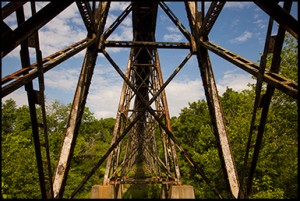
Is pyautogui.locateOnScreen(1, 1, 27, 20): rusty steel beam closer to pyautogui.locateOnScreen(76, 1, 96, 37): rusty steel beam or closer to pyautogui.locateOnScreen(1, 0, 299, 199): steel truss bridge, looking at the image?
pyautogui.locateOnScreen(1, 0, 299, 199): steel truss bridge

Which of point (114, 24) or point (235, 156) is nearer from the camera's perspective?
point (114, 24)

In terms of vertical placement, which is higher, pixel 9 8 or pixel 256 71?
pixel 9 8

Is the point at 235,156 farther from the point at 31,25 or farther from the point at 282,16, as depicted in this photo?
the point at 31,25

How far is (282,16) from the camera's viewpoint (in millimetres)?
2201

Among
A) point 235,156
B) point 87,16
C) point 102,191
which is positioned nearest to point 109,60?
point 87,16

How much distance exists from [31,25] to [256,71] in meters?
2.90

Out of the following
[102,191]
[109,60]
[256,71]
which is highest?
[109,60]

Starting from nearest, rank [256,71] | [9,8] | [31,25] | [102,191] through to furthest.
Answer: [9,8], [31,25], [256,71], [102,191]

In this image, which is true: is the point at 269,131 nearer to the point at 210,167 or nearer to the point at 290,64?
the point at 290,64

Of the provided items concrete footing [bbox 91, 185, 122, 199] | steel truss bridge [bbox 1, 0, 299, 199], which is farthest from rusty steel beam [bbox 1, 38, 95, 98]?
concrete footing [bbox 91, 185, 122, 199]

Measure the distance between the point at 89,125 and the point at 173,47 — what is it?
1399 inches

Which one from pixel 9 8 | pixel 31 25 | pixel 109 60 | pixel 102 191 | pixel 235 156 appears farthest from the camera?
pixel 235 156

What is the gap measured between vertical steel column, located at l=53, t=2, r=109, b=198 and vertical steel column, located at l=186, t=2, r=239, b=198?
2040 millimetres

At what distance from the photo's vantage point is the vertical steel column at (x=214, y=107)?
3525 millimetres
